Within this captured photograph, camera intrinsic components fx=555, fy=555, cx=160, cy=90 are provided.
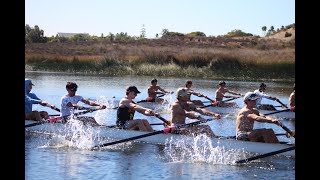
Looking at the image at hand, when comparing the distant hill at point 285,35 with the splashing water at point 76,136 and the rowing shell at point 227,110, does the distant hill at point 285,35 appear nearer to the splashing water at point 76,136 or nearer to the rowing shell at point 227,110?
the rowing shell at point 227,110

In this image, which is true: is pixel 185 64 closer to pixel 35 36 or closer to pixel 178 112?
pixel 178 112

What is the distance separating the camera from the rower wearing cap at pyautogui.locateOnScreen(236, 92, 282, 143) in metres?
9.95

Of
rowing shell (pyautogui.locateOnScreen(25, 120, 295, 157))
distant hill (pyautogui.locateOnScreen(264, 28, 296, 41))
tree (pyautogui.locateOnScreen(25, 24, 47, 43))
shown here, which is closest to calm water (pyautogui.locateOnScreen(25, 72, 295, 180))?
rowing shell (pyautogui.locateOnScreen(25, 120, 295, 157))

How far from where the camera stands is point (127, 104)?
39.4 ft

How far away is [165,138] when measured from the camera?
11.6 meters

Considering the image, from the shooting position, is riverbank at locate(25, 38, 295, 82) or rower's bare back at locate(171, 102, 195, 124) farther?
riverbank at locate(25, 38, 295, 82)

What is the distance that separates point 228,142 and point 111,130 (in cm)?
297

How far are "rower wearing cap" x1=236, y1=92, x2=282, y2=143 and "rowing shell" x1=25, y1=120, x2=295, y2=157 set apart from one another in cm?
16

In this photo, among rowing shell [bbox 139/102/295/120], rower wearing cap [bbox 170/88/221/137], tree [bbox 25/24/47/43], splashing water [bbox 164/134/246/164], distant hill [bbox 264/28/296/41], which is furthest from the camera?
tree [bbox 25/24/47/43]

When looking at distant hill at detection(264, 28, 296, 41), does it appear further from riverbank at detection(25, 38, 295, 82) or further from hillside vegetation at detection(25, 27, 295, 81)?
riverbank at detection(25, 38, 295, 82)

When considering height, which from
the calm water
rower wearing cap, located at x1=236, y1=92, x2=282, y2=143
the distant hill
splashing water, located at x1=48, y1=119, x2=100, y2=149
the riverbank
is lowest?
the calm water

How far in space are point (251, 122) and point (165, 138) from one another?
2.18m
